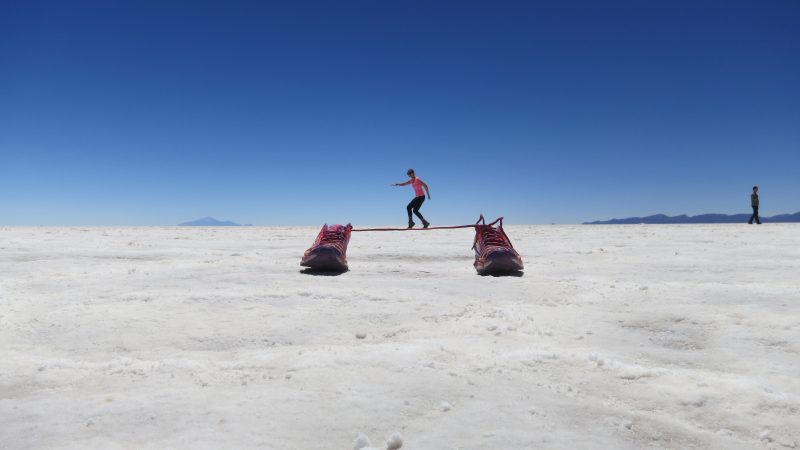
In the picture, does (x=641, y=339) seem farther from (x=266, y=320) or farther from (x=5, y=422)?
(x=5, y=422)

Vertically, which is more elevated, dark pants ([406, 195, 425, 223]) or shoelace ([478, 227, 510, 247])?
dark pants ([406, 195, 425, 223])

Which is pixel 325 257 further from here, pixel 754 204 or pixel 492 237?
pixel 754 204

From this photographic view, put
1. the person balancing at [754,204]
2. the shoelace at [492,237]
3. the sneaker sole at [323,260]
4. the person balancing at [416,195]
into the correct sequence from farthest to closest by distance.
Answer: the person balancing at [754,204] → the person balancing at [416,195] → the shoelace at [492,237] → the sneaker sole at [323,260]

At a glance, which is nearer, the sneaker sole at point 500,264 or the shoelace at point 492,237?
the sneaker sole at point 500,264

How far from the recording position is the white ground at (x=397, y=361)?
1790 millimetres

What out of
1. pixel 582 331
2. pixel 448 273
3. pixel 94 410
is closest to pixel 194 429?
pixel 94 410

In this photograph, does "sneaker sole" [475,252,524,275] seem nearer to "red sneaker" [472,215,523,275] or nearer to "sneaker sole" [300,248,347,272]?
"red sneaker" [472,215,523,275]

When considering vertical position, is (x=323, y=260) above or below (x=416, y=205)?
below

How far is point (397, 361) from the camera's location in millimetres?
2365

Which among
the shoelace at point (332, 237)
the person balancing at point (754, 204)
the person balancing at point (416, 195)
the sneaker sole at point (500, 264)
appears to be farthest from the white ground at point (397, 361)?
the person balancing at point (754, 204)

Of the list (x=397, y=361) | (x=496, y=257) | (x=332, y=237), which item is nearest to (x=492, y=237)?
(x=496, y=257)

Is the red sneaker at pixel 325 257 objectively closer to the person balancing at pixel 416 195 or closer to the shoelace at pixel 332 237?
the shoelace at pixel 332 237

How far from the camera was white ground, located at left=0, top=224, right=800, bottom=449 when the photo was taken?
1.79 meters

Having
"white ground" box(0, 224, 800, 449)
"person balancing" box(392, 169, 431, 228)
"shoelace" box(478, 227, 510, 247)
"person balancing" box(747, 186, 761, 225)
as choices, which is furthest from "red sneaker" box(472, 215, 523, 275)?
"person balancing" box(747, 186, 761, 225)
